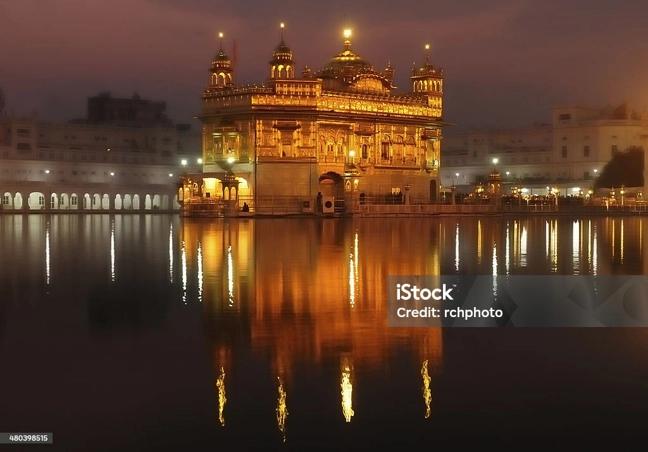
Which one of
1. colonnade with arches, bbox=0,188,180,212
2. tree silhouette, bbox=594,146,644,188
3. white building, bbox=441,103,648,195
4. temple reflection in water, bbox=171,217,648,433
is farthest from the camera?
white building, bbox=441,103,648,195

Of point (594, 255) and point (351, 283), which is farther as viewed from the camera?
point (594, 255)

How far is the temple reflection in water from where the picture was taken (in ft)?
28.0

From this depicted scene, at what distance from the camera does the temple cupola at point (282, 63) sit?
5988cm

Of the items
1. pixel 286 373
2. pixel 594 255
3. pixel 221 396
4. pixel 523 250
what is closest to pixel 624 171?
pixel 523 250

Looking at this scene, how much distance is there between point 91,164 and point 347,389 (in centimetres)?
9181

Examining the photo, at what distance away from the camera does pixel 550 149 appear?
351 feet

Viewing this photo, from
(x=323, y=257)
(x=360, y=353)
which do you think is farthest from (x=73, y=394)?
(x=323, y=257)

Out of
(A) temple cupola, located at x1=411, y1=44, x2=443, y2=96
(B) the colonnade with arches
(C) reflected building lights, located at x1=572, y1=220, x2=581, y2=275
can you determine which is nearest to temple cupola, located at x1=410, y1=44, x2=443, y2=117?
(A) temple cupola, located at x1=411, y1=44, x2=443, y2=96

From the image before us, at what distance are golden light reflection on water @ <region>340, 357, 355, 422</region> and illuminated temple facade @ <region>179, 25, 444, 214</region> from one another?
150ft

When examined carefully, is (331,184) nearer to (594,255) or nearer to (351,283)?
(594,255)

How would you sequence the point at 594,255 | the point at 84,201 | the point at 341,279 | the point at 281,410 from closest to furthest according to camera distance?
the point at 281,410, the point at 341,279, the point at 594,255, the point at 84,201

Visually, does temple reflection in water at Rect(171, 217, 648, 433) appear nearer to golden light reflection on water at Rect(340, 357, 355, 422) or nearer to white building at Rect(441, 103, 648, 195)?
golden light reflection on water at Rect(340, 357, 355, 422)

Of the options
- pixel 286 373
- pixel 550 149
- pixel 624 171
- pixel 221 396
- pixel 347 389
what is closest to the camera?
pixel 221 396

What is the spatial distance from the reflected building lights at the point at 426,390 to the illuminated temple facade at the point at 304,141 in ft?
151
